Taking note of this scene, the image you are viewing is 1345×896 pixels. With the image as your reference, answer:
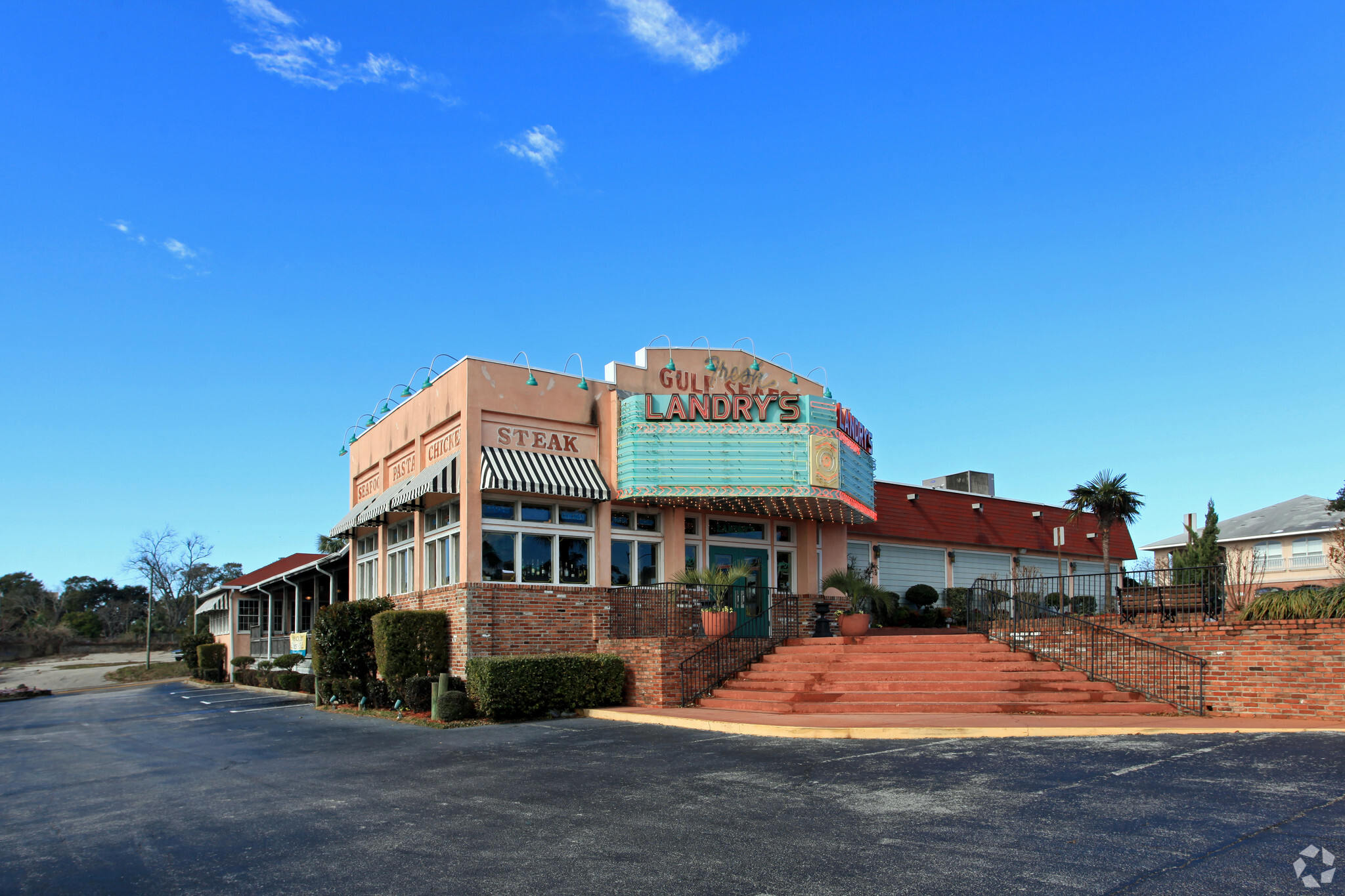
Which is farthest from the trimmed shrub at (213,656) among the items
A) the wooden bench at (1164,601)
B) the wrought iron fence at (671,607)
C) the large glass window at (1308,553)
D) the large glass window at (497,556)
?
the large glass window at (1308,553)

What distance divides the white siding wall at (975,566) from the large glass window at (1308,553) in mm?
22012

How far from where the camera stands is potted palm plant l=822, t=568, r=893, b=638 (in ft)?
66.1

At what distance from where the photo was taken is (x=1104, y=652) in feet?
53.8

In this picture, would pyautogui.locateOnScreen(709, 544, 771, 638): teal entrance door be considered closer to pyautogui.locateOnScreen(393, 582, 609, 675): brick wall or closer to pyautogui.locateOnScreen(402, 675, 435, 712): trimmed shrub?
pyautogui.locateOnScreen(393, 582, 609, 675): brick wall

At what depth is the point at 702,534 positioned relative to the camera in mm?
22625

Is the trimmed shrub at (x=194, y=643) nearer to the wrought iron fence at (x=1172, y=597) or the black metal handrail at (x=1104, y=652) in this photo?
the black metal handrail at (x=1104, y=652)

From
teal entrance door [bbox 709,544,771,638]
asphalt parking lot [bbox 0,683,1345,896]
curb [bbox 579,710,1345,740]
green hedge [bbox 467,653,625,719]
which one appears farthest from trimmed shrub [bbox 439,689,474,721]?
curb [bbox 579,710,1345,740]

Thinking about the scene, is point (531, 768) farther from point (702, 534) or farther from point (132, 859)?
point (702, 534)

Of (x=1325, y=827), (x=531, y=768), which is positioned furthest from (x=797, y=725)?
(x=1325, y=827)

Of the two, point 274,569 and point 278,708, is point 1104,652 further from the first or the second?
point 274,569

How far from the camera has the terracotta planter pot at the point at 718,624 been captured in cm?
1892

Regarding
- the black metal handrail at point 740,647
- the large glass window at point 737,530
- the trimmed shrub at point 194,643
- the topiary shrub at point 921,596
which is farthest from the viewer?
the trimmed shrub at point 194,643

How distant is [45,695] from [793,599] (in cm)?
3013

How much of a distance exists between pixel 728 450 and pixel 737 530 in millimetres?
3120
